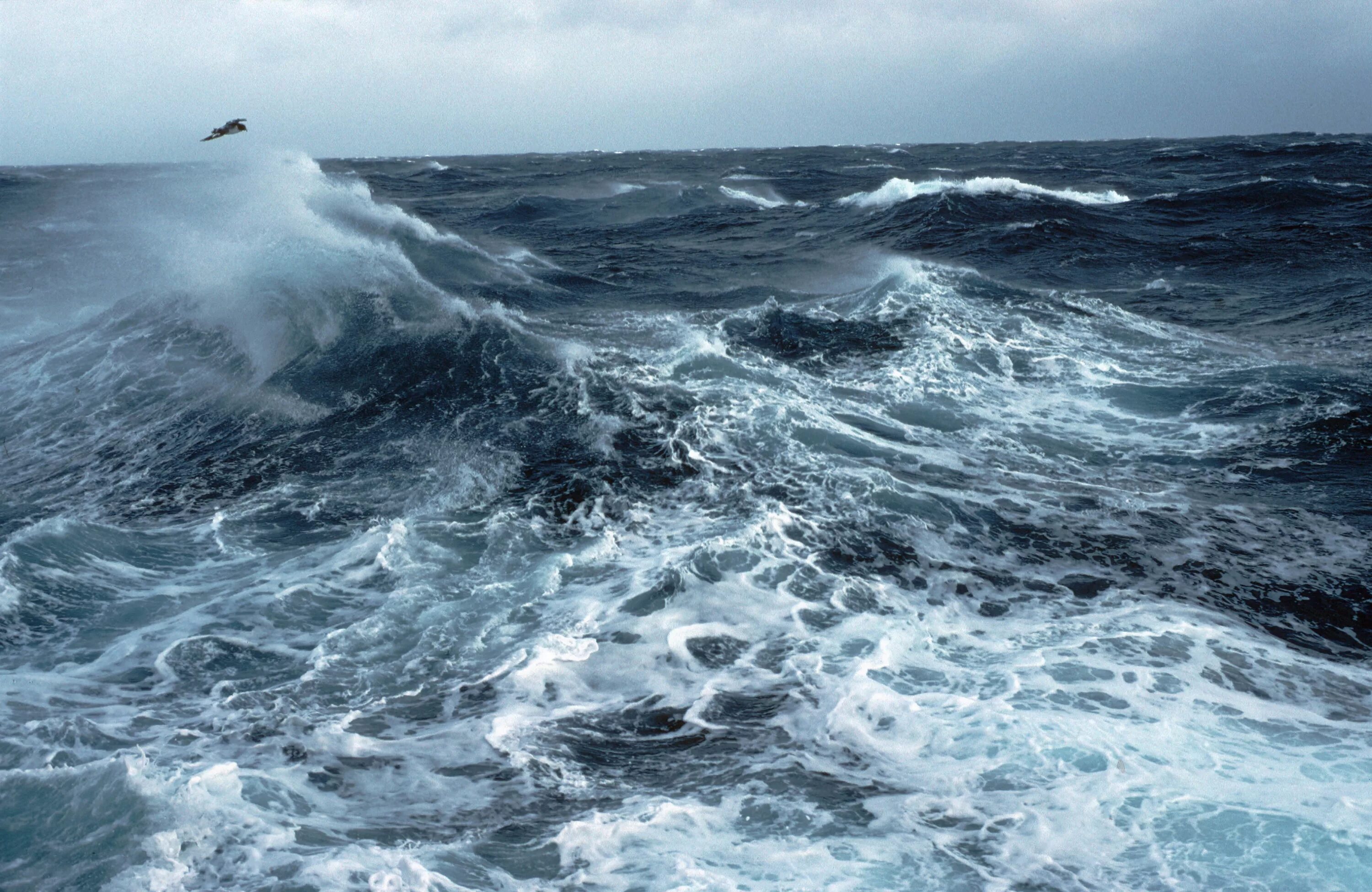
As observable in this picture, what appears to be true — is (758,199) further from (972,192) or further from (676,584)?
(676,584)

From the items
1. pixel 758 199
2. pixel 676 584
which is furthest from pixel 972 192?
pixel 676 584

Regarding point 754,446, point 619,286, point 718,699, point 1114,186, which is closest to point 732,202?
point 1114,186

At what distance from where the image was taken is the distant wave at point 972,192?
28188 mm

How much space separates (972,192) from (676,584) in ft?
78.9

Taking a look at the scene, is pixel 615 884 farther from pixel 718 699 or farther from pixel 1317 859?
pixel 1317 859

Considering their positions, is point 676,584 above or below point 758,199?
below

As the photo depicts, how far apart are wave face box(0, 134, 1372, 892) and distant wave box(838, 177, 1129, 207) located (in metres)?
11.8

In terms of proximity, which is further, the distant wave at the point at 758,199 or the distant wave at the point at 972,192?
the distant wave at the point at 758,199

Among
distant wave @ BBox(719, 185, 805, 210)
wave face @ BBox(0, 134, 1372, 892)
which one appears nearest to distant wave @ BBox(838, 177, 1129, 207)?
distant wave @ BBox(719, 185, 805, 210)

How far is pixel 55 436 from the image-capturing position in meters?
10.8

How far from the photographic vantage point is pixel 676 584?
7.05 m

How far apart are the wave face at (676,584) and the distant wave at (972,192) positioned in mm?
11796

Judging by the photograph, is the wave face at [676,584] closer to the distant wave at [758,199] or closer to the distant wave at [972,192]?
the distant wave at [972,192]

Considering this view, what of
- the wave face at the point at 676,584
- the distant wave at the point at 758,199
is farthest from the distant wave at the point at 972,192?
the wave face at the point at 676,584
